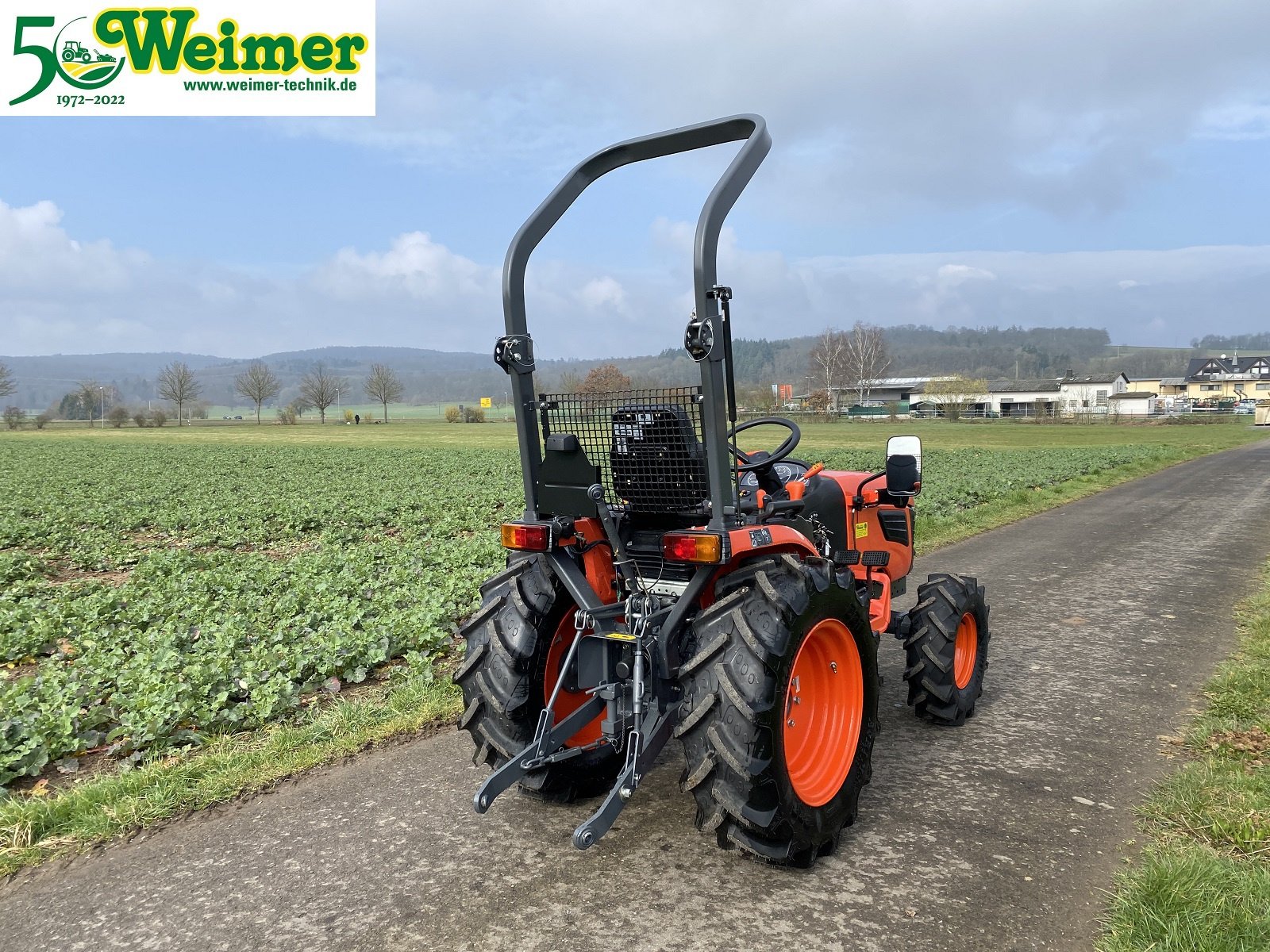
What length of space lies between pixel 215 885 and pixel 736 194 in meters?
3.39

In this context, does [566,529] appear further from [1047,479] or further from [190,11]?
[1047,479]

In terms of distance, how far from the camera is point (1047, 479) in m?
21.0

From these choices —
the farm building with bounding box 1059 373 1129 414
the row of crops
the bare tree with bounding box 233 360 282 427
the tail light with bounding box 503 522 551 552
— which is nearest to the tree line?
the bare tree with bounding box 233 360 282 427

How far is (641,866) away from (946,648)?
2379 mm

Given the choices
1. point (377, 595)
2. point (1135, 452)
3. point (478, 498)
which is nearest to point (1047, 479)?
point (1135, 452)

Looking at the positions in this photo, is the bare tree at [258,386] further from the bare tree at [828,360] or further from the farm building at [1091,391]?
the farm building at [1091,391]

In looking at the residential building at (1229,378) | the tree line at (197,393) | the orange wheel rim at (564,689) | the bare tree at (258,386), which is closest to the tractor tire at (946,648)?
the orange wheel rim at (564,689)

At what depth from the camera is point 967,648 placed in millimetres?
5438

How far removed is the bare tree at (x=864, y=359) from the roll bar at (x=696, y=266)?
9535cm

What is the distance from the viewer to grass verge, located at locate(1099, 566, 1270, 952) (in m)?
2.91

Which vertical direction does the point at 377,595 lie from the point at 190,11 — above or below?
below

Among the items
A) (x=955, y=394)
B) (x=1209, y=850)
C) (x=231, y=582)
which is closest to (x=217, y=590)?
(x=231, y=582)

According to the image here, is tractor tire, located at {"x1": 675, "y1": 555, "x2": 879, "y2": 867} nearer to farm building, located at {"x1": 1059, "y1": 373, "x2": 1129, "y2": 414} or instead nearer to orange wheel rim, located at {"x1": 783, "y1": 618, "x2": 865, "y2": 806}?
orange wheel rim, located at {"x1": 783, "y1": 618, "x2": 865, "y2": 806}

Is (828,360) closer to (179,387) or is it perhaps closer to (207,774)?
(179,387)
